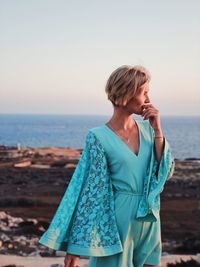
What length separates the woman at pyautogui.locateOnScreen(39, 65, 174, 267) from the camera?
3.34m

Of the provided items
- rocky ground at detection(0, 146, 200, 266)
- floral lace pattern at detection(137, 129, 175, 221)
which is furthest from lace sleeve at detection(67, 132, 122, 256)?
rocky ground at detection(0, 146, 200, 266)

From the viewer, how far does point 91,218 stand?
A: 3.36 meters

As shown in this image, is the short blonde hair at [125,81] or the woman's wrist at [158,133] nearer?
the short blonde hair at [125,81]

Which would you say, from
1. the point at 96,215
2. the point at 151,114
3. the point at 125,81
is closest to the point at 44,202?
the point at 96,215

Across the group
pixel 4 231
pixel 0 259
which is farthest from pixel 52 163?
pixel 0 259

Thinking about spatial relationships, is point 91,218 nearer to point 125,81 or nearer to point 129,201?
point 129,201

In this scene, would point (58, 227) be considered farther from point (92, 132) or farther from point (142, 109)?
point (142, 109)

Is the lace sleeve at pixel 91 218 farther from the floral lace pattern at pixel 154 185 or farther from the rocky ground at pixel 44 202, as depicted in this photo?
the rocky ground at pixel 44 202

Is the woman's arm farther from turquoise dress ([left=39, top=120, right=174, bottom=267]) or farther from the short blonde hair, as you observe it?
the short blonde hair

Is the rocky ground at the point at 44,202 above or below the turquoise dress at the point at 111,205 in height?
below

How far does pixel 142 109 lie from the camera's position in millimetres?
3377

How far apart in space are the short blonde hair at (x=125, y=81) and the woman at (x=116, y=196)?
2.5 inches

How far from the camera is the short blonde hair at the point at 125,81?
318 centimetres

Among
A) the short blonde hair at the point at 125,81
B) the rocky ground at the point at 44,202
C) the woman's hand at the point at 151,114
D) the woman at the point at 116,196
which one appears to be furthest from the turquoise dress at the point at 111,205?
the rocky ground at the point at 44,202
